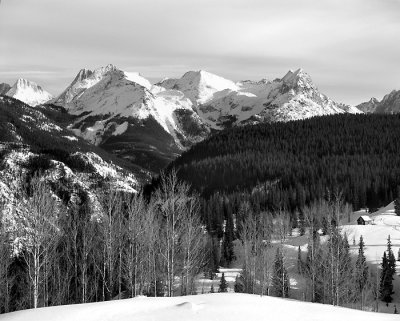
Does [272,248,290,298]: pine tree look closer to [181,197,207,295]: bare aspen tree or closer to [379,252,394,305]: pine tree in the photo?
[181,197,207,295]: bare aspen tree

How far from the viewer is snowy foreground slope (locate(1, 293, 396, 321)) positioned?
26.6 meters

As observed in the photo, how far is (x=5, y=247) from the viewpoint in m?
58.5

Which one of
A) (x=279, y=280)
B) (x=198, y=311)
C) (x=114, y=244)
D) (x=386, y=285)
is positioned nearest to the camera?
(x=198, y=311)

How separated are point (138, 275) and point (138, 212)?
7698 millimetres

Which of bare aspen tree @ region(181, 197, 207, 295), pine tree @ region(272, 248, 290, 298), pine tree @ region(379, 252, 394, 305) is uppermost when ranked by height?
bare aspen tree @ region(181, 197, 207, 295)

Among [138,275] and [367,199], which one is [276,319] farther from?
[367,199]

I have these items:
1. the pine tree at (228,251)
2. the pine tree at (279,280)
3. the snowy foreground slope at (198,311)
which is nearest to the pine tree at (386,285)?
the pine tree at (279,280)

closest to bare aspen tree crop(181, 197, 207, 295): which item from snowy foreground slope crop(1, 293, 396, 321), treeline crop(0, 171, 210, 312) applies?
treeline crop(0, 171, 210, 312)

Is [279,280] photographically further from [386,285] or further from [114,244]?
[114,244]

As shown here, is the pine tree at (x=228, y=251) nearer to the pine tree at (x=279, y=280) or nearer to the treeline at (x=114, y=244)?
the pine tree at (x=279, y=280)

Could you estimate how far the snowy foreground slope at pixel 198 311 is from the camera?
26.6m

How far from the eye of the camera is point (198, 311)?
90.4ft

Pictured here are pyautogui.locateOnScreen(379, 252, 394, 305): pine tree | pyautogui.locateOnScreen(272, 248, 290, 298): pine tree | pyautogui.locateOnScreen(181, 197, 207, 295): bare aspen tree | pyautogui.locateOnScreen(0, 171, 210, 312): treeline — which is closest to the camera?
pyautogui.locateOnScreen(0, 171, 210, 312): treeline

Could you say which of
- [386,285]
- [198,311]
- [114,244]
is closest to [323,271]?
[114,244]
